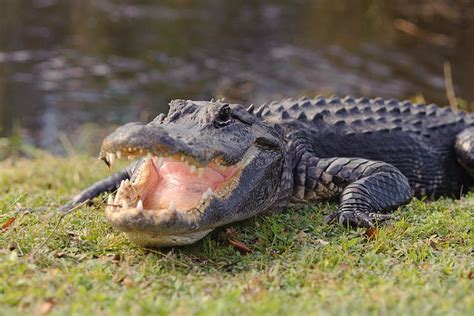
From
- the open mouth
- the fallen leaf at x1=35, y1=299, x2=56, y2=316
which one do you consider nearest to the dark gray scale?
the open mouth

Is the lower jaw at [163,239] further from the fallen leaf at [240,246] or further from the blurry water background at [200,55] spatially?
the blurry water background at [200,55]

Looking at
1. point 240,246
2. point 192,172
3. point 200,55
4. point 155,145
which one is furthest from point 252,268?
point 200,55

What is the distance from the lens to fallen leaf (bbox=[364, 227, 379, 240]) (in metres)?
3.79

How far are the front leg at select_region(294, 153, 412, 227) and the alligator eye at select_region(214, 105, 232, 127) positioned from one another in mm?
898

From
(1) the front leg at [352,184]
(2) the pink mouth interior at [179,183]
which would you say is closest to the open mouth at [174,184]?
(2) the pink mouth interior at [179,183]

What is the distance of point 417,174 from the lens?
5445 mm

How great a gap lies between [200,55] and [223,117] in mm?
10323

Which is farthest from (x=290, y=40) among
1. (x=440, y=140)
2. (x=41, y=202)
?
(x=41, y=202)

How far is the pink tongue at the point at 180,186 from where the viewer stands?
12.0ft

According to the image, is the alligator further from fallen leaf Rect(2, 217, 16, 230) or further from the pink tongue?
fallen leaf Rect(2, 217, 16, 230)

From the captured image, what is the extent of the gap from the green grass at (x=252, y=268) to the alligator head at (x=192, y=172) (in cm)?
19

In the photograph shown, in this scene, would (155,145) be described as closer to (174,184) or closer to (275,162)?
(174,184)

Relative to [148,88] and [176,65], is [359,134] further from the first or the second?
[176,65]

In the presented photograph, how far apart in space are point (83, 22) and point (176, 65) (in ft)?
13.4
